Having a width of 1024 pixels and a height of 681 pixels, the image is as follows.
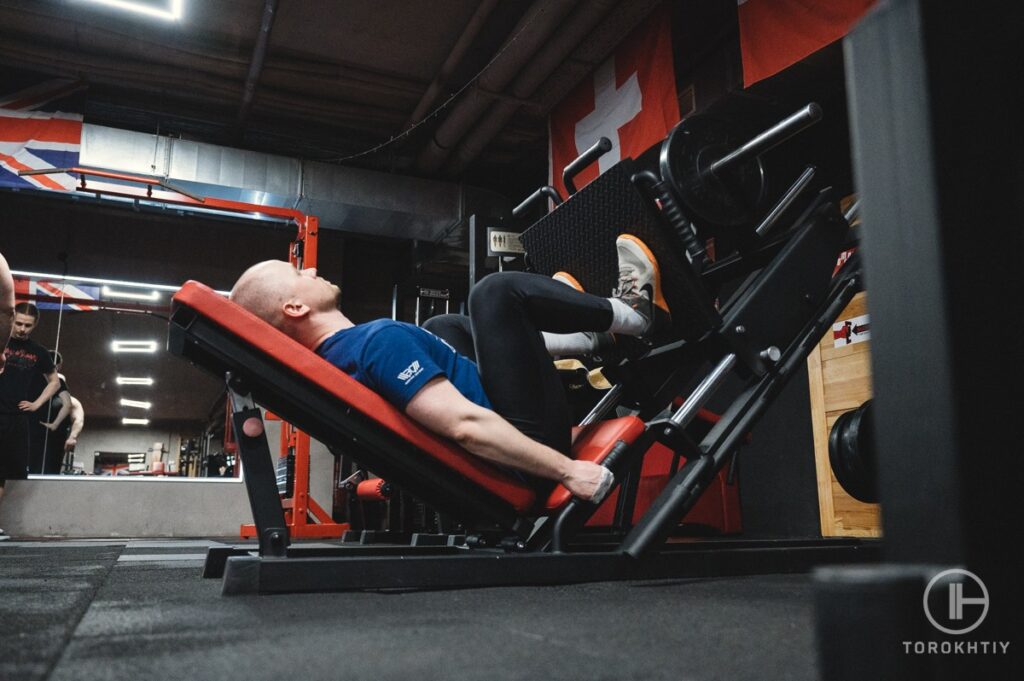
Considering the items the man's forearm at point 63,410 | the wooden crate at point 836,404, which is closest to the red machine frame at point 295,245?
the man's forearm at point 63,410

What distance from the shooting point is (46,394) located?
16.2 feet

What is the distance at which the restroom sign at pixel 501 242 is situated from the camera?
13.9 ft

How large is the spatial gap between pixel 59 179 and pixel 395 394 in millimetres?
4815

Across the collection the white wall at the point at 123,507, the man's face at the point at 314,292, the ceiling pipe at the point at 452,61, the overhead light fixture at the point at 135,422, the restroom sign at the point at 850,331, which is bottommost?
the white wall at the point at 123,507

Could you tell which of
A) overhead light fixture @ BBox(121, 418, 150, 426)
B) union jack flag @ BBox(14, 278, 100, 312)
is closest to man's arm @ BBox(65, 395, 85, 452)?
union jack flag @ BBox(14, 278, 100, 312)

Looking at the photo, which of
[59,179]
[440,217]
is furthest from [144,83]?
[440,217]

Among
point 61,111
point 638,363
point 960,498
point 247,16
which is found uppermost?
point 247,16

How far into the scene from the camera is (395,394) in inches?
58.4

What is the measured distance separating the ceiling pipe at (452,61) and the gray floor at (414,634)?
13.1ft

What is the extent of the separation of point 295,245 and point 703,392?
4.22 meters

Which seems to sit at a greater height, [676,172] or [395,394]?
[676,172]

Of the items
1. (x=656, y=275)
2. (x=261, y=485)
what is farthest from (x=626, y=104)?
(x=261, y=485)

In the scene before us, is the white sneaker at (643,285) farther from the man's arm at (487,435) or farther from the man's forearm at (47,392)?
the man's forearm at (47,392)

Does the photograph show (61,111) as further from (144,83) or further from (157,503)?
(157,503)
